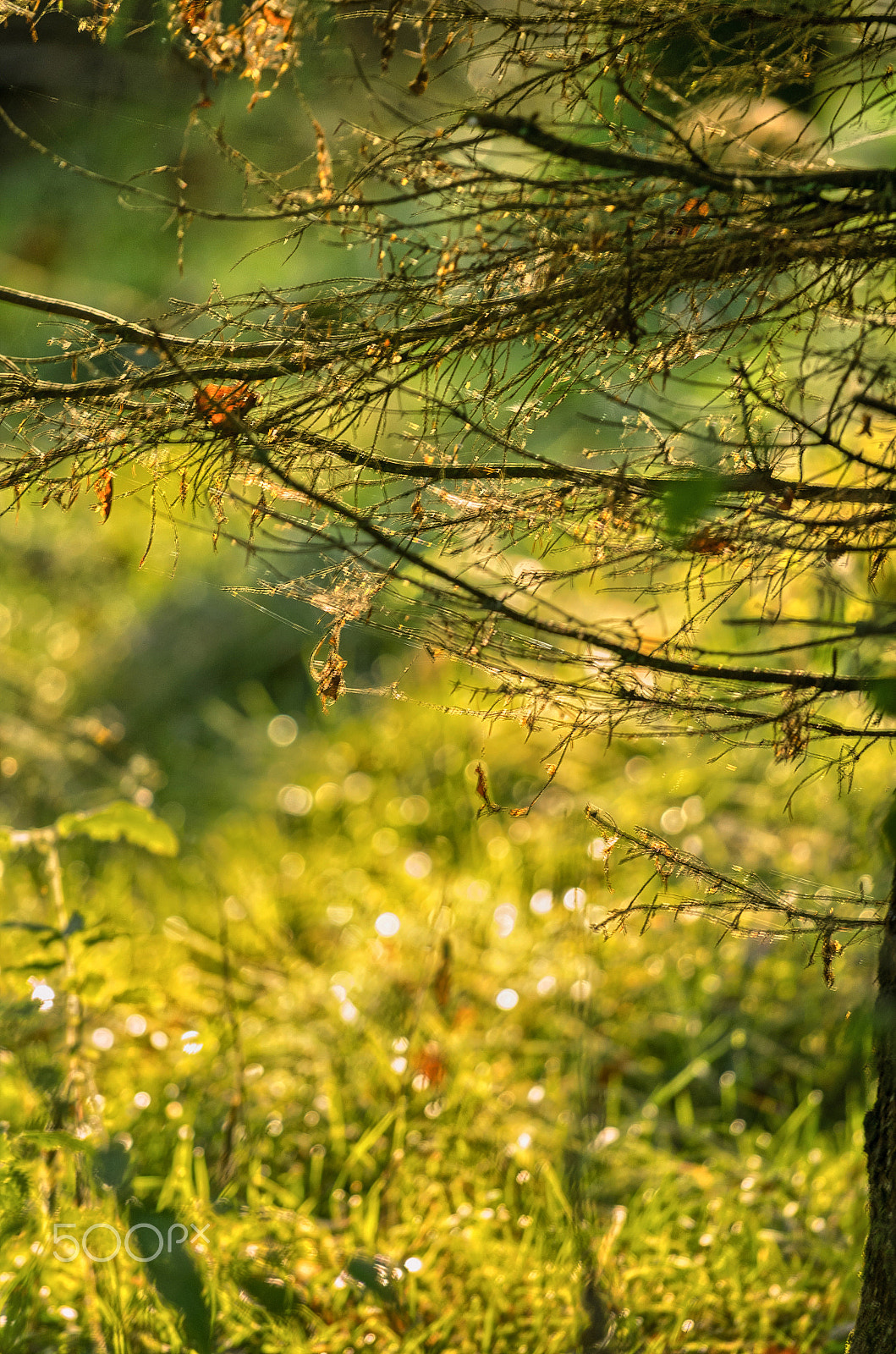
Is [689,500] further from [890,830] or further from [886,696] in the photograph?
[890,830]

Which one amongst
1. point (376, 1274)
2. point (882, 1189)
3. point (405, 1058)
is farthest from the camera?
point (405, 1058)

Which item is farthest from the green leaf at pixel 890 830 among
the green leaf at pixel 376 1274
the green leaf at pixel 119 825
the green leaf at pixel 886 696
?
the green leaf at pixel 119 825

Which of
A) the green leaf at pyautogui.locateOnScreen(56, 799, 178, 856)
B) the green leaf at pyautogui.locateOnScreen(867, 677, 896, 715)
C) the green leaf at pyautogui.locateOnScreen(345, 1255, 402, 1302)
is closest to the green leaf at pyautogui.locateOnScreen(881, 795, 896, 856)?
the green leaf at pyautogui.locateOnScreen(867, 677, 896, 715)

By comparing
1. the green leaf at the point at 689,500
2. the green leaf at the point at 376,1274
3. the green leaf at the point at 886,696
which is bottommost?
the green leaf at the point at 376,1274

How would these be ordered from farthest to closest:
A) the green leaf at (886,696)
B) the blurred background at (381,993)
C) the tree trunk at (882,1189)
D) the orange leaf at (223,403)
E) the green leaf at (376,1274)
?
1. the blurred background at (381,993)
2. the green leaf at (376,1274)
3. the tree trunk at (882,1189)
4. the orange leaf at (223,403)
5. the green leaf at (886,696)

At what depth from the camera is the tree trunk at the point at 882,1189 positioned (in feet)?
4.88

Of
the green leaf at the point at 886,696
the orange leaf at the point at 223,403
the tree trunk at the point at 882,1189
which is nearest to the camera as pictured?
the green leaf at the point at 886,696

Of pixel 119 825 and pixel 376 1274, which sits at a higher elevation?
pixel 119 825

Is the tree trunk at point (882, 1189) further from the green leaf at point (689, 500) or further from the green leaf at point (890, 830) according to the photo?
the green leaf at point (689, 500)

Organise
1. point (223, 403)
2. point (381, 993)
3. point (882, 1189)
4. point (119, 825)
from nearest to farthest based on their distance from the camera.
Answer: point (223, 403), point (882, 1189), point (119, 825), point (381, 993)

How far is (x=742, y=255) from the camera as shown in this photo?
1.29 meters

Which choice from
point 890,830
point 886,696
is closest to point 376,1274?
point 890,830

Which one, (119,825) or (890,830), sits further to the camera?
(119,825)

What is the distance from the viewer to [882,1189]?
1518mm
